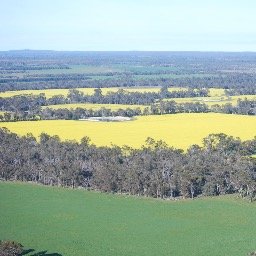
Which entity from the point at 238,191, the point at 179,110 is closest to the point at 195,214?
the point at 238,191

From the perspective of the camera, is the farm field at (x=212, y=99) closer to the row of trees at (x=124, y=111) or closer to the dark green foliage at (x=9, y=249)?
the row of trees at (x=124, y=111)

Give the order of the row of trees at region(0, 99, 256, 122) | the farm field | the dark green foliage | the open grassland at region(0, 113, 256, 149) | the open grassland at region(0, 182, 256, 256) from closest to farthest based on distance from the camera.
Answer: the dark green foliage, the open grassland at region(0, 182, 256, 256), the open grassland at region(0, 113, 256, 149), the row of trees at region(0, 99, 256, 122), the farm field

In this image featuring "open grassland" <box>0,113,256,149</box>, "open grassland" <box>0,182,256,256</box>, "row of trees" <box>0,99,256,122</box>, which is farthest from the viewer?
"row of trees" <box>0,99,256,122</box>

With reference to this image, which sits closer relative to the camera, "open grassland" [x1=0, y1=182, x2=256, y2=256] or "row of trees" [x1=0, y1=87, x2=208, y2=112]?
"open grassland" [x1=0, y1=182, x2=256, y2=256]

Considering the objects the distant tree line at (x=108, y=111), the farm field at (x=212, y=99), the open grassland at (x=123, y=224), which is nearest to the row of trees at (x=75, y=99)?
the distant tree line at (x=108, y=111)

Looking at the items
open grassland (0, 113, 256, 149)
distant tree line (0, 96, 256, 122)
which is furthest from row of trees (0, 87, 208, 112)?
open grassland (0, 113, 256, 149)

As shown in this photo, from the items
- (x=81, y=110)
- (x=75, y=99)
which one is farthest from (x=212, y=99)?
(x=81, y=110)

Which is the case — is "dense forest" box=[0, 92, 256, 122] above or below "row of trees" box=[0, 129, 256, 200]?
below

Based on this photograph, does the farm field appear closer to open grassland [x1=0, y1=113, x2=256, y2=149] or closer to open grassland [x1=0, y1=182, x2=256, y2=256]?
open grassland [x1=0, y1=113, x2=256, y2=149]
